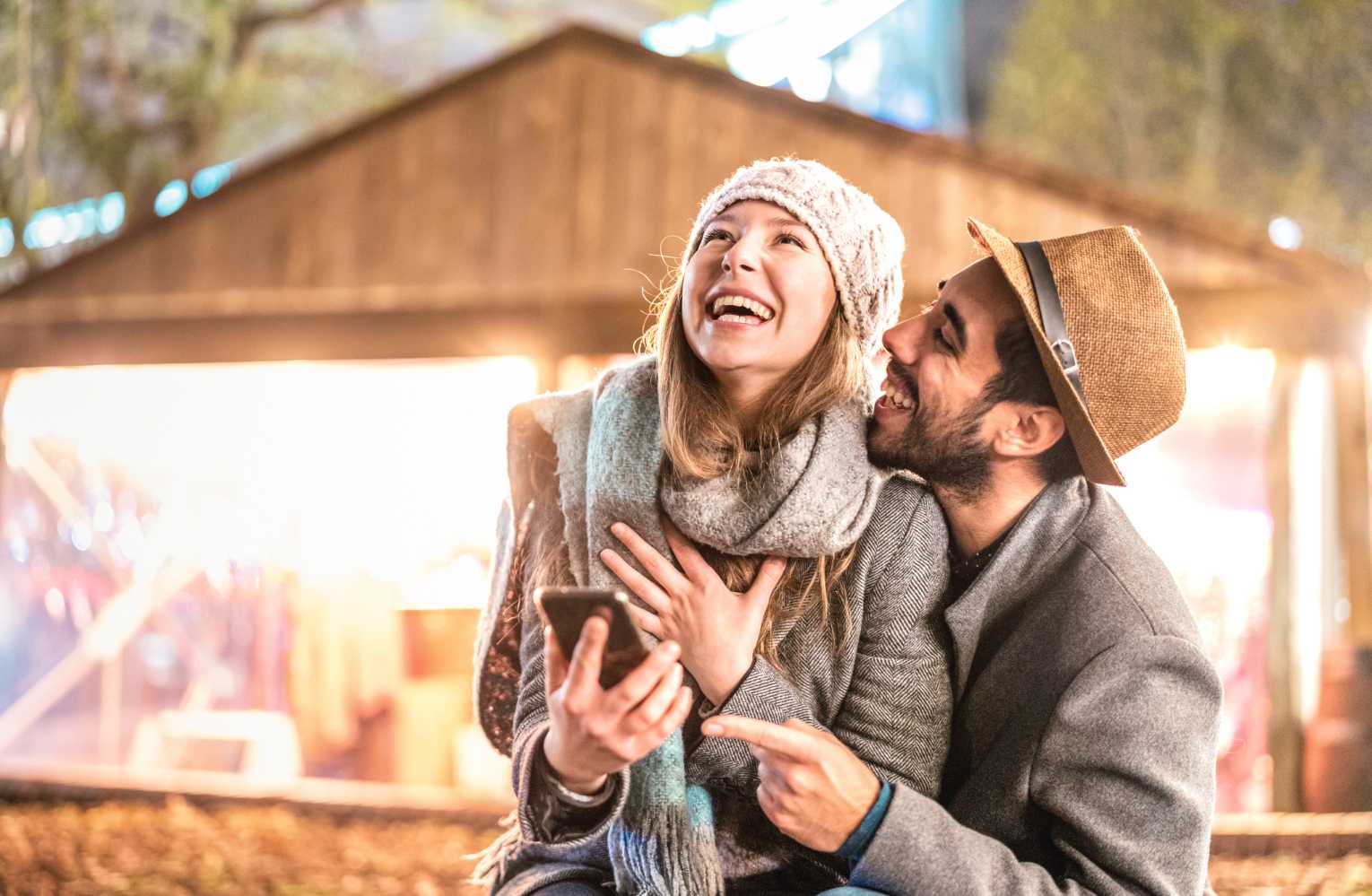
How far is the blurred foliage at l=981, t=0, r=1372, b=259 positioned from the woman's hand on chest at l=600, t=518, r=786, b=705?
17619 millimetres

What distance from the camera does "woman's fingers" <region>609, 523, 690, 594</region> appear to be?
6.71 ft

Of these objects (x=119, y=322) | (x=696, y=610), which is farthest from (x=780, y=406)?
(x=119, y=322)

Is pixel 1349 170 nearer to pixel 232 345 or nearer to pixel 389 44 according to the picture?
pixel 389 44

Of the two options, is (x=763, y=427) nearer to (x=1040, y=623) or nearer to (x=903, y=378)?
(x=903, y=378)

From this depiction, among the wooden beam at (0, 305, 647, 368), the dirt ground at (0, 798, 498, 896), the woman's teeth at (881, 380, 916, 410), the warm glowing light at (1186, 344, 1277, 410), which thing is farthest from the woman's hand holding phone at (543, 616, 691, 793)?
the warm glowing light at (1186, 344, 1277, 410)

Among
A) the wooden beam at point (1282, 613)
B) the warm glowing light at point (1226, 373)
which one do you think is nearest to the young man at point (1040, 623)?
the warm glowing light at point (1226, 373)

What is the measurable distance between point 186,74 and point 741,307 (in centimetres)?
1367

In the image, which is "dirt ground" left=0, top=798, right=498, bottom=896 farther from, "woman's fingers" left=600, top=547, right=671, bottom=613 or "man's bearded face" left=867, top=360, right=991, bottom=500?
"man's bearded face" left=867, top=360, right=991, bottom=500

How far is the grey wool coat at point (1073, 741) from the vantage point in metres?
1.70

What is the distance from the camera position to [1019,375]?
206cm

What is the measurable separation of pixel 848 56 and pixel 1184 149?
8547 millimetres

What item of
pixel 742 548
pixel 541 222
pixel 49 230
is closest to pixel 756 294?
pixel 742 548

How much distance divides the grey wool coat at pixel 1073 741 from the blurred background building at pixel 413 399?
3.28 meters

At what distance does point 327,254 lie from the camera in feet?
20.4
